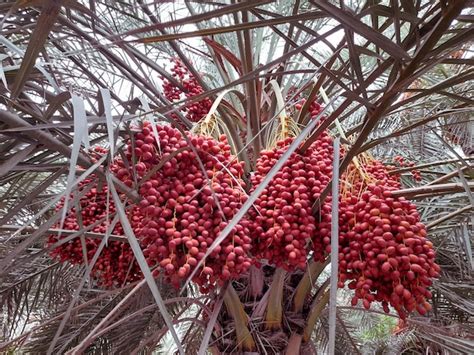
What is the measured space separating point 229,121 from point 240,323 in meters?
0.50

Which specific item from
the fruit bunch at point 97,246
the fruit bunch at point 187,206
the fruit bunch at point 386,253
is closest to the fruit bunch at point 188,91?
the fruit bunch at point 97,246

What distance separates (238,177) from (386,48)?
1.61 feet

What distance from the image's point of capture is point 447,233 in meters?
1.73

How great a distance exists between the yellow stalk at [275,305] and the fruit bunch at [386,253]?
→ 0.30 meters

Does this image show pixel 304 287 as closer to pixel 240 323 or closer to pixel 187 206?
pixel 240 323

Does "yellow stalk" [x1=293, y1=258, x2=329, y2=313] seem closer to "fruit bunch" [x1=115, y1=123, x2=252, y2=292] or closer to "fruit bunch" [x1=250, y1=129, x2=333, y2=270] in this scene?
"fruit bunch" [x1=250, y1=129, x2=333, y2=270]

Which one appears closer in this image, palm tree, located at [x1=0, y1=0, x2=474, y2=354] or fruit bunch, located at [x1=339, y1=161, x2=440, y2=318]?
palm tree, located at [x1=0, y1=0, x2=474, y2=354]

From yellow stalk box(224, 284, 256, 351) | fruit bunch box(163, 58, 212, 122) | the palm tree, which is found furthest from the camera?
fruit bunch box(163, 58, 212, 122)

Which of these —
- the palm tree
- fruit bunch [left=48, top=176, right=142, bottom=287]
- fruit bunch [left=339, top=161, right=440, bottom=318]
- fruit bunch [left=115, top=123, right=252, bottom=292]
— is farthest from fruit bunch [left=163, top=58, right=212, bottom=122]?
fruit bunch [left=339, top=161, right=440, bottom=318]

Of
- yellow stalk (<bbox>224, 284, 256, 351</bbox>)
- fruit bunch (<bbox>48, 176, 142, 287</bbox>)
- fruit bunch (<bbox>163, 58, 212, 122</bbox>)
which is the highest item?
fruit bunch (<bbox>163, 58, 212, 122</bbox>)

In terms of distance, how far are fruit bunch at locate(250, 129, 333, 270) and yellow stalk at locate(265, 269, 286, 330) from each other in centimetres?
23

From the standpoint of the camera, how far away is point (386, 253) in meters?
0.85

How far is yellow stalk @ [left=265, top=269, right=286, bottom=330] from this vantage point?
1.21 meters

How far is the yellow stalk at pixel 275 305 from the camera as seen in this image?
121cm
